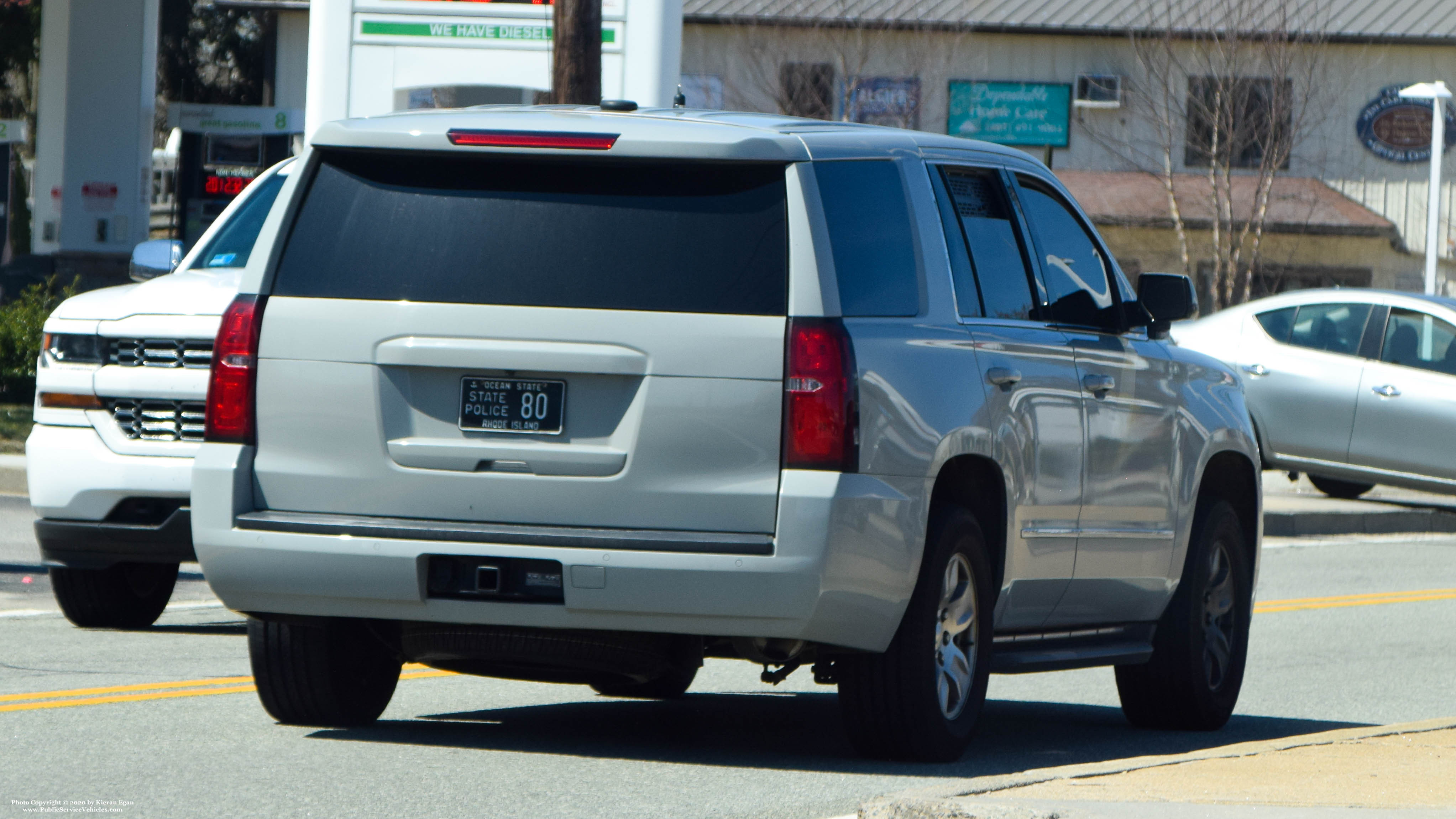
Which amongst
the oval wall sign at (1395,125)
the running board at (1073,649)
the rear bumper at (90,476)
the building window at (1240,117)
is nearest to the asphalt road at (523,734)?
the running board at (1073,649)

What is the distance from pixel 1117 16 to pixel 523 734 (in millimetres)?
32644

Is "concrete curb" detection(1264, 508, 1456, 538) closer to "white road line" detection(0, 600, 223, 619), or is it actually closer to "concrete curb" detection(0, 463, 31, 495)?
"white road line" detection(0, 600, 223, 619)

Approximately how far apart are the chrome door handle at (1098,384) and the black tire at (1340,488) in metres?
12.7

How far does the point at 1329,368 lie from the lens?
56.3 feet

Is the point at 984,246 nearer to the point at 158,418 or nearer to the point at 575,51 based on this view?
the point at 158,418

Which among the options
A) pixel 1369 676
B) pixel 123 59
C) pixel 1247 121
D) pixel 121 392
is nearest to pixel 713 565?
pixel 121 392

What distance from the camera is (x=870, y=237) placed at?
6.39 m

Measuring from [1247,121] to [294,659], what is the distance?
3198cm

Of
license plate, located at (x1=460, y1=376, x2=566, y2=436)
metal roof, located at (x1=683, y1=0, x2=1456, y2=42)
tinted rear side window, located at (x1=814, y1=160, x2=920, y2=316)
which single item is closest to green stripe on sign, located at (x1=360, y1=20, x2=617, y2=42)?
tinted rear side window, located at (x1=814, y1=160, x2=920, y2=316)

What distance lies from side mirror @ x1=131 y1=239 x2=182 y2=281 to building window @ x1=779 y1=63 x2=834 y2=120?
26845 mm

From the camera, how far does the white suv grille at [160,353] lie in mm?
9227

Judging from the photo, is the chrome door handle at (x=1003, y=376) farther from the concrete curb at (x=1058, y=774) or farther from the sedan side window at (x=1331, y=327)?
the sedan side window at (x=1331, y=327)

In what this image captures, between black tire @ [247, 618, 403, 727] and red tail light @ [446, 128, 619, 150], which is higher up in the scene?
red tail light @ [446, 128, 619, 150]

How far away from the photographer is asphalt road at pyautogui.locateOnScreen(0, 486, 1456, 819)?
5902mm
